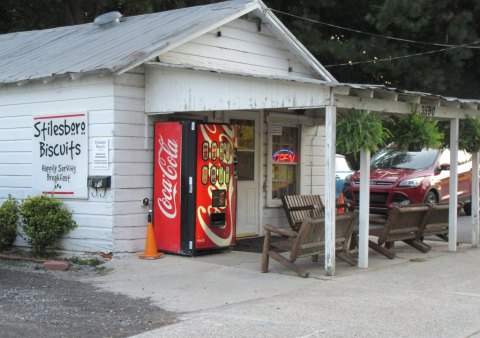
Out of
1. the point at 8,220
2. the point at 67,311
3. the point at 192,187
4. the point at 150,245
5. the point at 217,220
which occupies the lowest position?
the point at 67,311

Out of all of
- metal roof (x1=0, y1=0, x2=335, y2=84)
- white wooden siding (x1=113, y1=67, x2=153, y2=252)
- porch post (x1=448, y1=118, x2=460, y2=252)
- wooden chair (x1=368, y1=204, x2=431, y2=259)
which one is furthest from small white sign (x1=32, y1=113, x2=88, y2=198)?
porch post (x1=448, y1=118, x2=460, y2=252)

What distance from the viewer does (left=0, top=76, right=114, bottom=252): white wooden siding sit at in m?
10.2

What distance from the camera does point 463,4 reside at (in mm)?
19391

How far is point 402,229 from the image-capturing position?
10625mm

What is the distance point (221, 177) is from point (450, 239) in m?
4.30

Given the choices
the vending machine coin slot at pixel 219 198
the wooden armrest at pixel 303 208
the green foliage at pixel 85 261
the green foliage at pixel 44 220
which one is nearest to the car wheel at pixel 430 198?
the wooden armrest at pixel 303 208

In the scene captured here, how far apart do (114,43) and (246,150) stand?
11.0 ft

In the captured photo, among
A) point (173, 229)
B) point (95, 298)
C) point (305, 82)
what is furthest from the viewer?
point (173, 229)

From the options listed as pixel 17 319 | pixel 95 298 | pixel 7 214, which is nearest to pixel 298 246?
pixel 95 298

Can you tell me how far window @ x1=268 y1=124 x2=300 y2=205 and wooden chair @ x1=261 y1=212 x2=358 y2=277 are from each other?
13.2 ft

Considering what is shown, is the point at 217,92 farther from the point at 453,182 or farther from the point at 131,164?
the point at 453,182

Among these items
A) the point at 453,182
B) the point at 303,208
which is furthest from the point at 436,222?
the point at 303,208

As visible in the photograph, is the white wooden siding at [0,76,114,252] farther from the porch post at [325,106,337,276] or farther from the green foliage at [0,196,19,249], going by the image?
the porch post at [325,106,337,276]

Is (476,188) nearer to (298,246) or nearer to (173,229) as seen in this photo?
(298,246)
